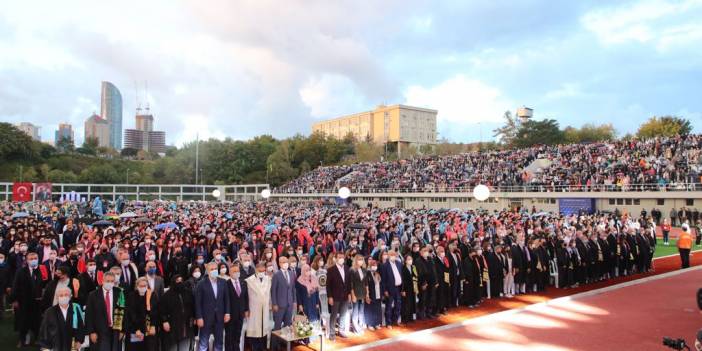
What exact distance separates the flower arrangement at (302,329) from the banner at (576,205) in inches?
1102

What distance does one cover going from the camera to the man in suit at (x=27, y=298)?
767 cm

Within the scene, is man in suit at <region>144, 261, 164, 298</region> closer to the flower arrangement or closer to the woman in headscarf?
the flower arrangement

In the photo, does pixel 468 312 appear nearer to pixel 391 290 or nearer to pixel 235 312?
pixel 391 290

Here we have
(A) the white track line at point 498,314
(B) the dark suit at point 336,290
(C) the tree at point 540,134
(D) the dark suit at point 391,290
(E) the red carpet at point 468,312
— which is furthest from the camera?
(C) the tree at point 540,134

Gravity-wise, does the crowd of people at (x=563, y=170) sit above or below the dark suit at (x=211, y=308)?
above

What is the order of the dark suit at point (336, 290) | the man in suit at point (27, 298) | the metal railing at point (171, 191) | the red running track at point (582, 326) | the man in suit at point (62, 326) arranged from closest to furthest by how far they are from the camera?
1. the man in suit at point (62, 326)
2. the man in suit at point (27, 298)
3. the red running track at point (582, 326)
4. the dark suit at point (336, 290)
5. the metal railing at point (171, 191)

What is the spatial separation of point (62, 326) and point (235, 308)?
235cm

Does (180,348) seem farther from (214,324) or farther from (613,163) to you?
(613,163)

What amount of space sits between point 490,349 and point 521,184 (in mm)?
30366

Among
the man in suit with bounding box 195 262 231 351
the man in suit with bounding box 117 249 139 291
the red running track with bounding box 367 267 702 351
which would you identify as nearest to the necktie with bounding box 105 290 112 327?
the man in suit with bounding box 195 262 231 351

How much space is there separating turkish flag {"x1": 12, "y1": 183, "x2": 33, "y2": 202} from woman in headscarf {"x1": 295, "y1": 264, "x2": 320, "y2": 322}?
1280 inches

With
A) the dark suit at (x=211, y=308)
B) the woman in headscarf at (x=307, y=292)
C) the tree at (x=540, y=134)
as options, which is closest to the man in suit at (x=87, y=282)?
the dark suit at (x=211, y=308)

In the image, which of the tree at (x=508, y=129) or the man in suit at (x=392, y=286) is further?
the tree at (x=508, y=129)

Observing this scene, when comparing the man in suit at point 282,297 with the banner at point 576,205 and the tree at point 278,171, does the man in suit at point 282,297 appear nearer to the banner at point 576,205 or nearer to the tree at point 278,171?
the banner at point 576,205
